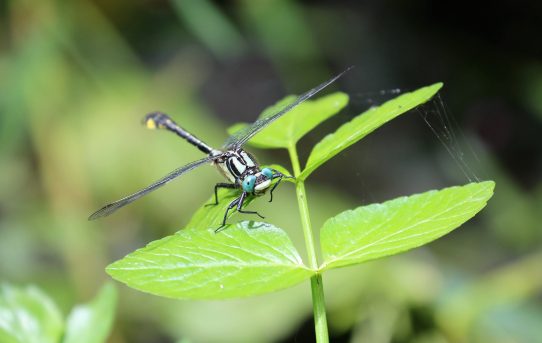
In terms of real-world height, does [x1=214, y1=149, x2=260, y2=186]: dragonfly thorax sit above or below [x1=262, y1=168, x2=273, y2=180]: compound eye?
above

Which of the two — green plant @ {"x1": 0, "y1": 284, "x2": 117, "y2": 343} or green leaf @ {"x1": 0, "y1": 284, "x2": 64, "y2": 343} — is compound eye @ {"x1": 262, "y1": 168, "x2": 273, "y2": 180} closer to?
green plant @ {"x1": 0, "y1": 284, "x2": 117, "y2": 343}

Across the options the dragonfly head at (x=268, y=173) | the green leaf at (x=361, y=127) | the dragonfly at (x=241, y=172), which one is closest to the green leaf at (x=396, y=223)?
the green leaf at (x=361, y=127)

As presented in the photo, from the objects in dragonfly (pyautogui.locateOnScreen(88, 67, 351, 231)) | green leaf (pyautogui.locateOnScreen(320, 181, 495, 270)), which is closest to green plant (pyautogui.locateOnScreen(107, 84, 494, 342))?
→ green leaf (pyautogui.locateOnScreen(320, 181, 495, 270))

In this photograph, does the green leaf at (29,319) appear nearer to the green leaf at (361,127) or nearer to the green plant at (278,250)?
the green plant at (278,250)

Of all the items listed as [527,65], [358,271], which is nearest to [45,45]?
[358,271]

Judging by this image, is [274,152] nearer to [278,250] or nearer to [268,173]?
[268,173]

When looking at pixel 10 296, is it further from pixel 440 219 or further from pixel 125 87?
pixel 125 87
